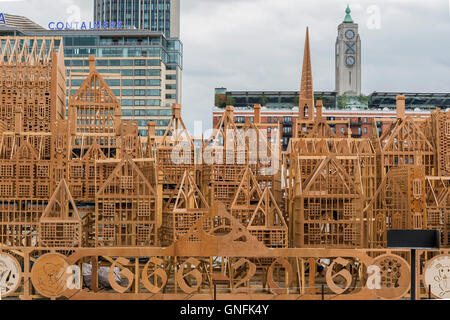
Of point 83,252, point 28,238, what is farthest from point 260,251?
point 28,238

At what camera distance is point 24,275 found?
24.6 metres

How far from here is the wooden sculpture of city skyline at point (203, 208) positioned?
2433cm

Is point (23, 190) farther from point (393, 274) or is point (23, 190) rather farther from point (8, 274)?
point (393, 274)

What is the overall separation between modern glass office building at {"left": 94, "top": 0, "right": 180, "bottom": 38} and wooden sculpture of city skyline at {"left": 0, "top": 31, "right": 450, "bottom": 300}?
3.81 m

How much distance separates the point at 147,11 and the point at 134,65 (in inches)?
1031

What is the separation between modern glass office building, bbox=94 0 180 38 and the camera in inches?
1025

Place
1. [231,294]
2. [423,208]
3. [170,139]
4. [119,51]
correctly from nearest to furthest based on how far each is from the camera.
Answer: [231,294] < [423,208] < [170,139] < [119,51]

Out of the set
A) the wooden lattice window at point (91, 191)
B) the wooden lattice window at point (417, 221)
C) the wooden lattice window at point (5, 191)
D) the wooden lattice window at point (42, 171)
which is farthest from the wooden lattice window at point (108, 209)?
the wooden lattice window at point (417, 221)

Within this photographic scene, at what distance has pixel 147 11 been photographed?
110ft

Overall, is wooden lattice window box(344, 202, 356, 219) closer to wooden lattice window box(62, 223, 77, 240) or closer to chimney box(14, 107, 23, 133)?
wooden lattice window box(62, 223, 77, 240)

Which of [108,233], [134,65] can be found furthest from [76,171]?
[134,65]

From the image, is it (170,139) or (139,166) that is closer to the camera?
(139,166)

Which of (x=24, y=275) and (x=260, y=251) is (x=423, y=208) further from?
(x=24, y=275)

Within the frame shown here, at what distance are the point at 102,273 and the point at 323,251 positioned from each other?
A: 999 cm
